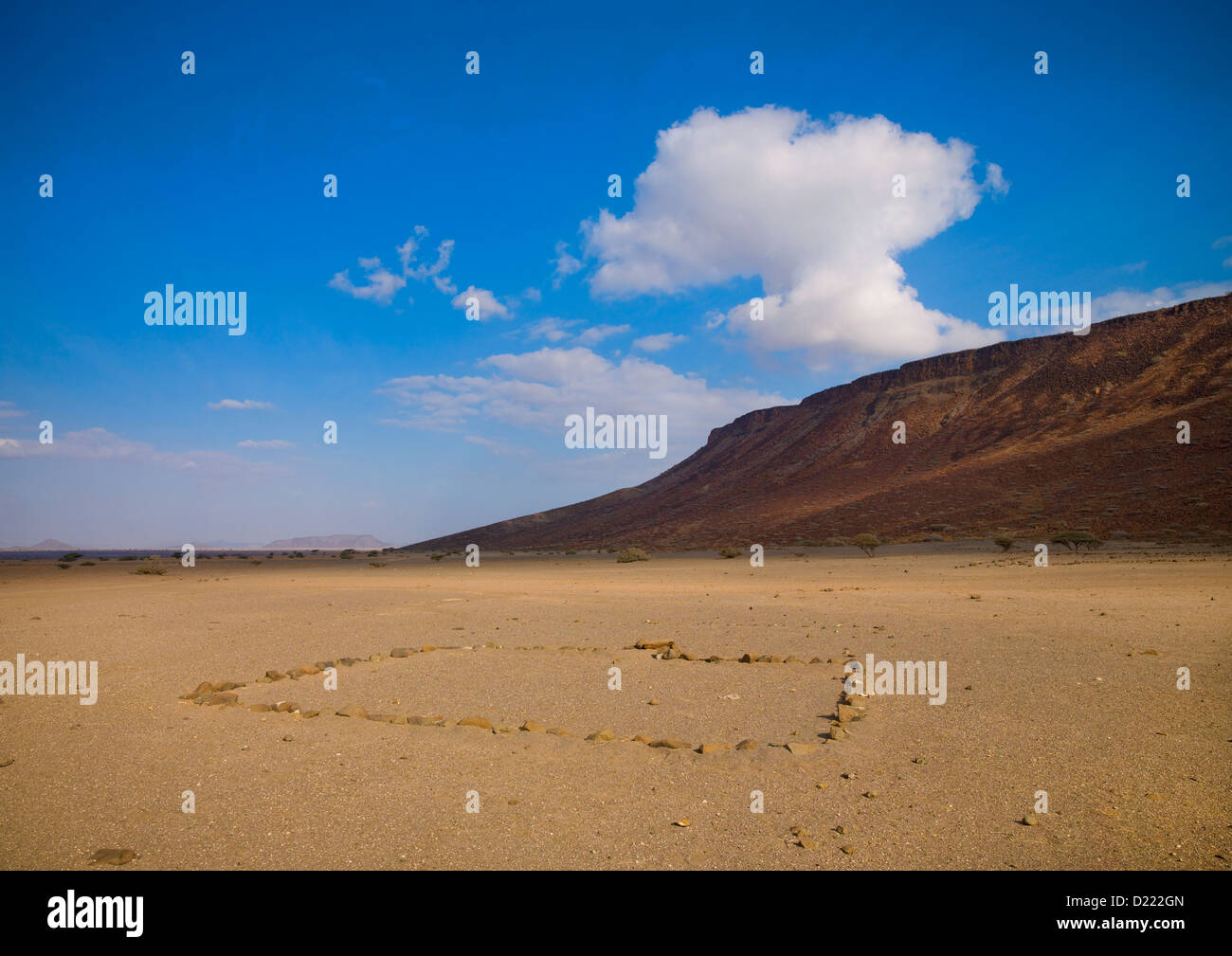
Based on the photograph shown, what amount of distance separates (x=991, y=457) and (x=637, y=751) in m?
77.7

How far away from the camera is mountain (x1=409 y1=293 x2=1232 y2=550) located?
51969 mm

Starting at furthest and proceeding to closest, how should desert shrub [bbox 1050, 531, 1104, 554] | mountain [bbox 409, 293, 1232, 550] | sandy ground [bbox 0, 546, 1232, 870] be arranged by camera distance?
1. mountain [bbox 409, 293, 1232, 550]
2. desert shrub [bbox 1050, 531, 1104, 554]
3. sandy ground [bbox 0, 546, 1232, 870]

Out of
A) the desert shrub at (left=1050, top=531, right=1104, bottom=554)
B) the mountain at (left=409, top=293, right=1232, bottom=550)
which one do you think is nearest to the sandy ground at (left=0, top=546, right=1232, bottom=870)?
the desert shrub at (left=1050, top=531, right=1104, bottom=554)

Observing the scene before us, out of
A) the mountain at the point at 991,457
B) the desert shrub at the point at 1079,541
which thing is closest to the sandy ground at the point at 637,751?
the desert shrub at the point at 1079,541

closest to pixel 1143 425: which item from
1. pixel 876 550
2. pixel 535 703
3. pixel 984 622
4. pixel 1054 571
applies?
pixel 876 550

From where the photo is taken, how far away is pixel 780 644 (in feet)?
41.9

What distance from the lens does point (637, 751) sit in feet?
21.9

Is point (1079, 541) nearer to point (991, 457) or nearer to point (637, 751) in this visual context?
point (991, 457)

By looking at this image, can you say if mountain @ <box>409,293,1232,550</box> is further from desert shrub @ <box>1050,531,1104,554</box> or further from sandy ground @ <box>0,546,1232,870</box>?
sandy ground @ <box>0,546,1232,870</box>

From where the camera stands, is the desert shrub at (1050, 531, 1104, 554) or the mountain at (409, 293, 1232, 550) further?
the mountain at (409, 293, 1232, 550)

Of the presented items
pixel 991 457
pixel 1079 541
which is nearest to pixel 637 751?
pixel 1079 541

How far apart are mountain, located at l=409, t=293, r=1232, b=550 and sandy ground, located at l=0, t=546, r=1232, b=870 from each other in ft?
133
